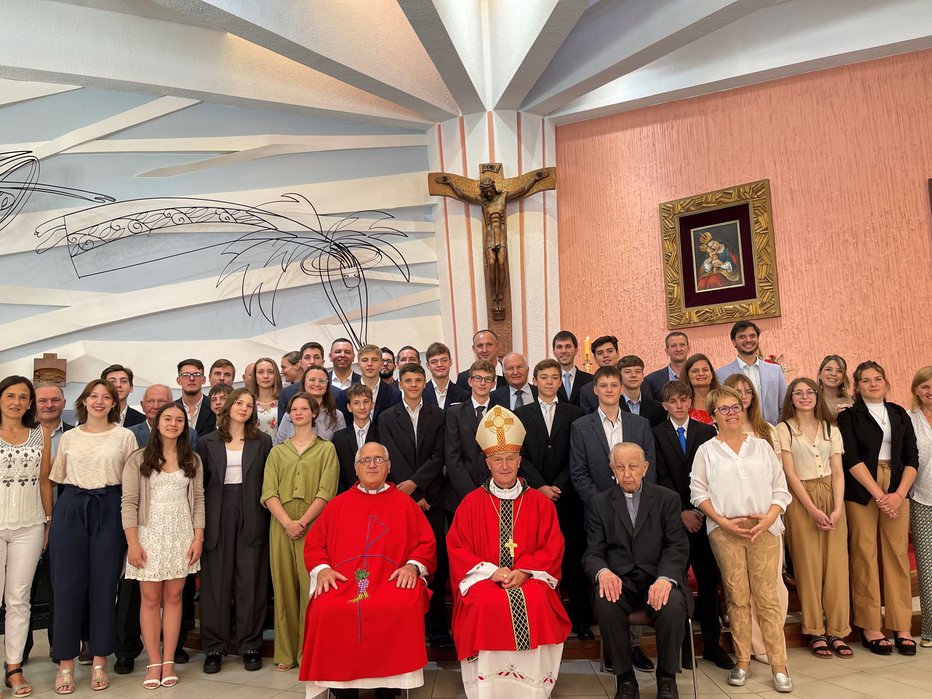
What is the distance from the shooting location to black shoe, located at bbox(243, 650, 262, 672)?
3.97 metres

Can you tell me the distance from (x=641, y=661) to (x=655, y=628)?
0.55 m

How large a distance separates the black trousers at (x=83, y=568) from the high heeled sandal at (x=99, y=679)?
8 cm

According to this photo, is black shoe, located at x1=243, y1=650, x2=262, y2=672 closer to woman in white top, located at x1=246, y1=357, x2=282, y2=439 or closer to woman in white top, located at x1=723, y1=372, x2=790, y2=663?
woman in white top, located at x1=246, y1=357, x2=282, y2=439

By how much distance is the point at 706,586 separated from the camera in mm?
3830

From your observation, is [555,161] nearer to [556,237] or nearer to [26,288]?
[556,237]

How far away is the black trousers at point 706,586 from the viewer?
3822 millimetres

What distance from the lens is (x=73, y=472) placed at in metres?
3.82

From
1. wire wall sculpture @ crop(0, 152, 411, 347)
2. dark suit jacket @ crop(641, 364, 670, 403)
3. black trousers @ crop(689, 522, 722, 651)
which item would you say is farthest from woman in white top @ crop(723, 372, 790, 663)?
wire wall sculpture @ crop(0, 152, 411, 347)

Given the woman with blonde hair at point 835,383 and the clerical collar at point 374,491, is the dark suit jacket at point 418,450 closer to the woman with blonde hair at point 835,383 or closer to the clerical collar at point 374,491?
the clerical collar at point 374,491

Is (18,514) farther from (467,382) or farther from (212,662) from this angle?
(467,382)

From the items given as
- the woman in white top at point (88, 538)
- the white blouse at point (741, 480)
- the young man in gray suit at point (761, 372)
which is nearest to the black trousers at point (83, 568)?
the woman in white top at point (88, 538)

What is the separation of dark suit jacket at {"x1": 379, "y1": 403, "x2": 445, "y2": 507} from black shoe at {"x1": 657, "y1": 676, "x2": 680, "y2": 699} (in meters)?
1.54

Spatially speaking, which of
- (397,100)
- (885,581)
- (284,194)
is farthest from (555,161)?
(885,581)

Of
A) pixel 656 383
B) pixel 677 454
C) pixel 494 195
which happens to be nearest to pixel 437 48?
pixel 494 195
